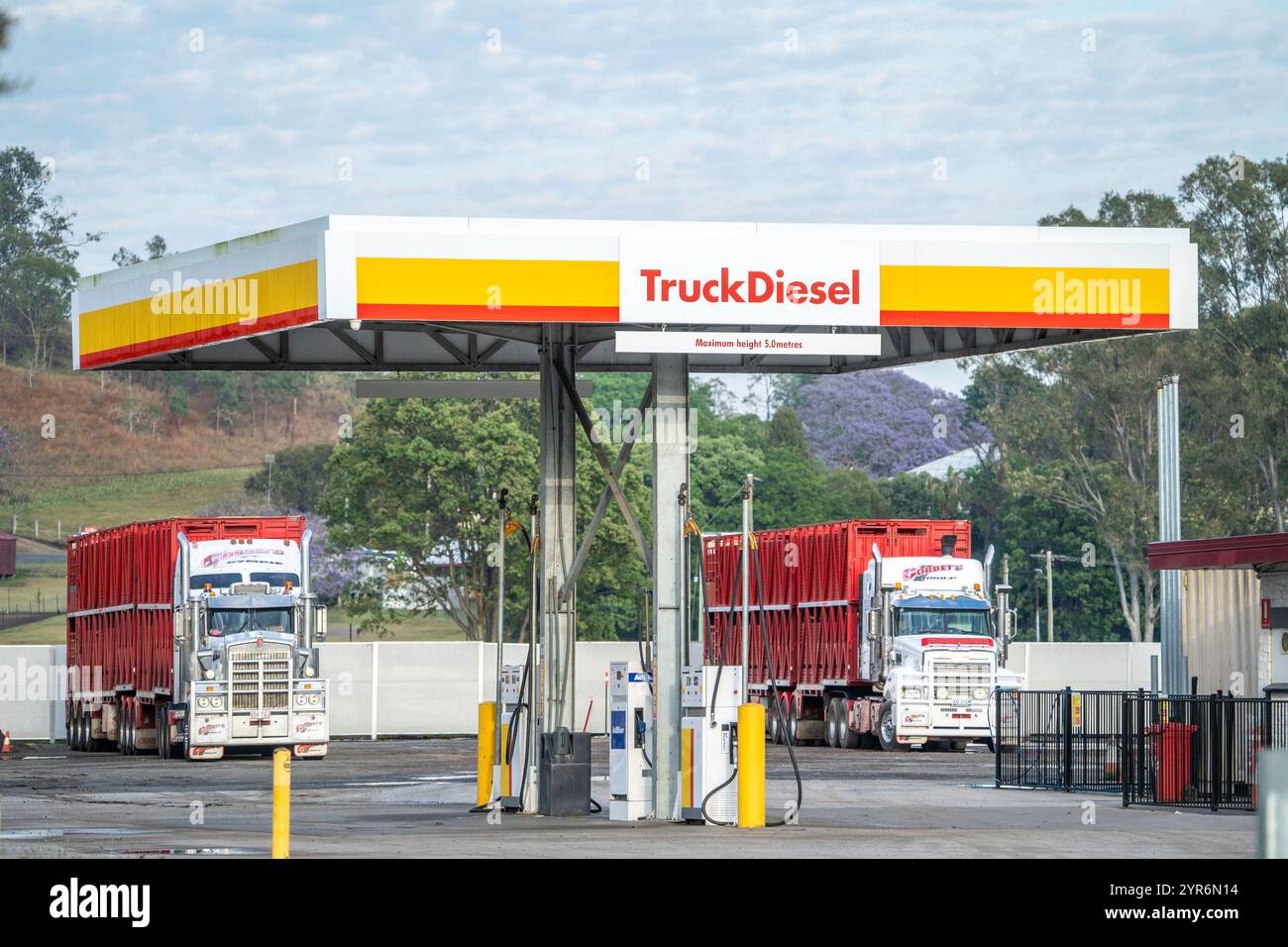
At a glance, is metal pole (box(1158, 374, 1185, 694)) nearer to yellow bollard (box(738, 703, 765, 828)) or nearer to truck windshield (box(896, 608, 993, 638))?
truck windshield (box(896, 608, 993, 638))

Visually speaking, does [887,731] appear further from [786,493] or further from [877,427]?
[877,427]

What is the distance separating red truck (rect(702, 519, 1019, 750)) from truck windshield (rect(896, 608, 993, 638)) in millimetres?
21

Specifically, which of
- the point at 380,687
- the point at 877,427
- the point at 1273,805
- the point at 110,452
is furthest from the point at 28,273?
the point at 1273,805

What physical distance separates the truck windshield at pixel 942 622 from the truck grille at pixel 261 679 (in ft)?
42.0

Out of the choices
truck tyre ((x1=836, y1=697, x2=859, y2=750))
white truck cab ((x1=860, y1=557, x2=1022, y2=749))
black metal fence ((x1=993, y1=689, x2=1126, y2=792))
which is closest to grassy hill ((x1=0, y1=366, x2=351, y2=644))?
truck tyre ((x1=836, y1=697, x2=859, y2=750))

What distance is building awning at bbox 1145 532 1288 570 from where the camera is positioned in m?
29.5

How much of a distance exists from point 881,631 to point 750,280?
23.3 metres

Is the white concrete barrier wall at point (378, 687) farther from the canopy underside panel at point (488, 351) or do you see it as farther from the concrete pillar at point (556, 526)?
the concrete pillar at point (556, 526)

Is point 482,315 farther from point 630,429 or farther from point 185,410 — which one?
point 185,410

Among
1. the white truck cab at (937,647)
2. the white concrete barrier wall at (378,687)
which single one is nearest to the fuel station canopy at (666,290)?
the white truck cab at (937,647)

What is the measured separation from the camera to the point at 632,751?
22.3 meters

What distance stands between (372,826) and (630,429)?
5378 mm

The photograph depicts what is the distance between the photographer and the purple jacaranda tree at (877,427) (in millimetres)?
147625
